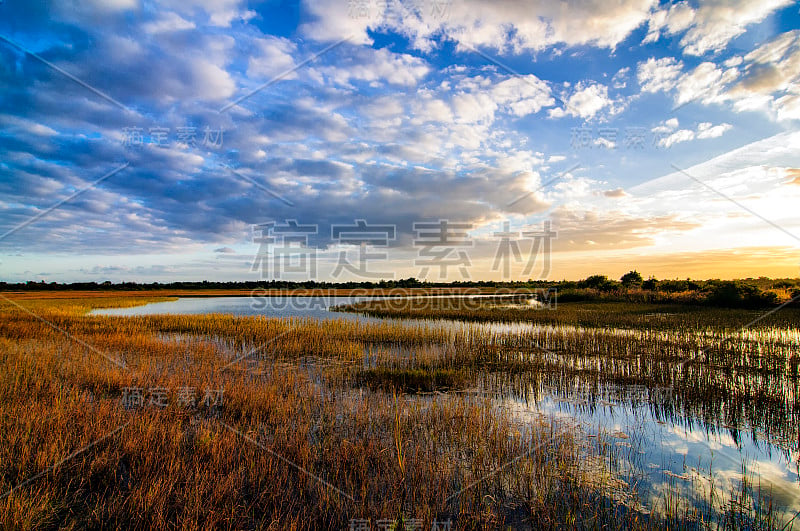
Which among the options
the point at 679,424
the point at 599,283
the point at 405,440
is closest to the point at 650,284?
the point at 599,283

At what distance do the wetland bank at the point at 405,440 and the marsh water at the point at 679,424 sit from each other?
0.04 meters

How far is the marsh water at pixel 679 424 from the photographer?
16.2 feet

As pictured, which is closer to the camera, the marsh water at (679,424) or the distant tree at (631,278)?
the marsh water at (679,424)

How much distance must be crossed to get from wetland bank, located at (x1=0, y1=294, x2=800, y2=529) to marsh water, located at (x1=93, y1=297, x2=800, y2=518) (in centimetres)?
4

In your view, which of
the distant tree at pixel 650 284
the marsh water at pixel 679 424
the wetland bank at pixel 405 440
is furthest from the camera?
the distant tree at pixel 650 284

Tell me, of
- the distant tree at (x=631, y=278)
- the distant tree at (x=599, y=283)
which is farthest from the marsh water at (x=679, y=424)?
the distant tree at (x=631, y=278)

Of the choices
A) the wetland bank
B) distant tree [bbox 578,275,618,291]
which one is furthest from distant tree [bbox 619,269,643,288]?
the wetland bank

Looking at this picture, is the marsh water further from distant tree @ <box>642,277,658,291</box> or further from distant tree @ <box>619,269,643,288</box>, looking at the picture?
distant tree @ <box>619,269,643,288</box>

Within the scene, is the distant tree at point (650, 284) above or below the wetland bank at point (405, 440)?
above

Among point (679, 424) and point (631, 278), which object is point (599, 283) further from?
point (679, 424)

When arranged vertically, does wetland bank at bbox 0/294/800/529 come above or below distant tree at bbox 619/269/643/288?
below

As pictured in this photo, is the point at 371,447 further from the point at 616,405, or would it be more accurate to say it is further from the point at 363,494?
the point at 616,405

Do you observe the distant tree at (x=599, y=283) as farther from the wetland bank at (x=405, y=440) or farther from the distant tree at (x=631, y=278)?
the wetland bank at (x=405, y=440)

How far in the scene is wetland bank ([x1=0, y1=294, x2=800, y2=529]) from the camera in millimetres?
3973
